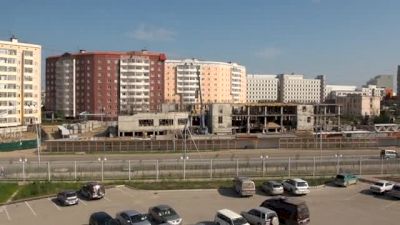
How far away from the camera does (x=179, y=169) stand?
3425 cm

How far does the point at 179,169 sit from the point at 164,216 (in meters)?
13.1

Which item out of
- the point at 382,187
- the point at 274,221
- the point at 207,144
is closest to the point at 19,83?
the point at 207,144

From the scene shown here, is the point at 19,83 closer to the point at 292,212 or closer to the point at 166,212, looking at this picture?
the point at 166,212

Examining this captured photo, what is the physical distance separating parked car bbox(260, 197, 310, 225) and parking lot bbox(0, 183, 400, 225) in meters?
1.45

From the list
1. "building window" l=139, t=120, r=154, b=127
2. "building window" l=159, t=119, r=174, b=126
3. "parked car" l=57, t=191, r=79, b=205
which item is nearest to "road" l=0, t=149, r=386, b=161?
"building window" l=139, t=120, r=154, b=127

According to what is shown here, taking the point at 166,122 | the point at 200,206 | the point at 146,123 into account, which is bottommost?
the point at 200,206

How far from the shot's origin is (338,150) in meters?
57.9

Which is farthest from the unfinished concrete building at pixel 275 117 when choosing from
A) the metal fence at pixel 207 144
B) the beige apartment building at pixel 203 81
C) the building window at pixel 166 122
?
the beige apartment building at pixel 203 81

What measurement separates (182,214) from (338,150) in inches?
1532

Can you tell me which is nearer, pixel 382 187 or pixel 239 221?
pixel 239 221

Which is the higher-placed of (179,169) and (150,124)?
(150,124)

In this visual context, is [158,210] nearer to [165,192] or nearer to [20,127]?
[165,192]

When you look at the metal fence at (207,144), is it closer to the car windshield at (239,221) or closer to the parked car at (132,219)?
the parked car at (132,219)

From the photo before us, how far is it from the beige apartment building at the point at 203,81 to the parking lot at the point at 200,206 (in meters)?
87.4
